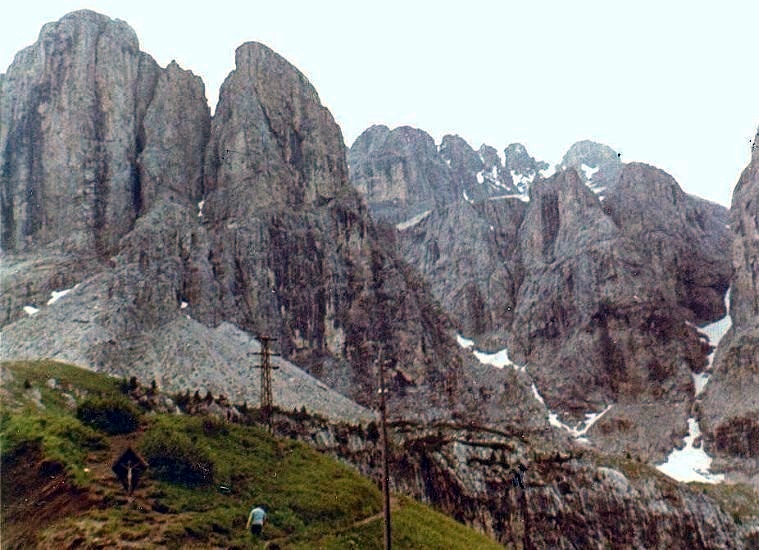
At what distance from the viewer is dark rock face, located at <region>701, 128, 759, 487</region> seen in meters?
136

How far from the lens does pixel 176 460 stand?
40469 millimetres

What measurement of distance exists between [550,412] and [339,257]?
2543 inches

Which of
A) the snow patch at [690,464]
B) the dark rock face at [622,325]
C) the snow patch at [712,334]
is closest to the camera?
the snow patch at [690,464]

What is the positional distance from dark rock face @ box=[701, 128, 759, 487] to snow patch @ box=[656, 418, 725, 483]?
2.29m

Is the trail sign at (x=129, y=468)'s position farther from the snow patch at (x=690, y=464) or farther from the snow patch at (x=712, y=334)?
the snow patch at (x=712, y=334)

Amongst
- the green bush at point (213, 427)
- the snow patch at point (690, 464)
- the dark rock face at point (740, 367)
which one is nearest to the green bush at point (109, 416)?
the green bush at point (213, 427)

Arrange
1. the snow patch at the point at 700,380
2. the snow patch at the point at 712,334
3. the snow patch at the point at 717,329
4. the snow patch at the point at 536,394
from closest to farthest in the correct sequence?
the snow patch at the point at 700,380 → the snow patch at the point at 712,334 → the snow patch at the point at 536,394 → the snow patch at the point at 717,329

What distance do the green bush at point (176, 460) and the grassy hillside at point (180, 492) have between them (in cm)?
8

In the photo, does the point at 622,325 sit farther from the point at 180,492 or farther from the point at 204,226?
the point at 180,492

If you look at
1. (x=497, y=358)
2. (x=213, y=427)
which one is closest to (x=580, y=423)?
(x=497, y=358)

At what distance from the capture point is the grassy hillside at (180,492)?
32.5m

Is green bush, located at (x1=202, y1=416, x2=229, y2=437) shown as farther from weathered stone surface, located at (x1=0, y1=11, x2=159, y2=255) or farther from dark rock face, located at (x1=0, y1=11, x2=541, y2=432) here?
weathered stone surface, located at (x1=0, y1=11, x2=159, y2=255)

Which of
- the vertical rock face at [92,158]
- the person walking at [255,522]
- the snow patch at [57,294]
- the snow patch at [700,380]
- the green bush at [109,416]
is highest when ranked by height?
the vertical rock face at [92,158]

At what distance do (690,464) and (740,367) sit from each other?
24.6m
